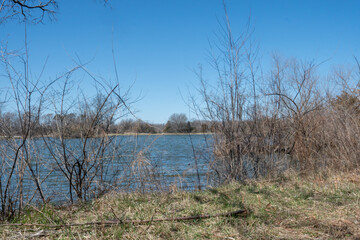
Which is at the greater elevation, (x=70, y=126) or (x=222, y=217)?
(x=70, y=126)

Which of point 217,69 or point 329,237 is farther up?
point 217,69

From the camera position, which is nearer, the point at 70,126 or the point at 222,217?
the point at 222,217

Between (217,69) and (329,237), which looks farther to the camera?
(217,69)

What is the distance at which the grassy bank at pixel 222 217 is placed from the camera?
2.84 metres

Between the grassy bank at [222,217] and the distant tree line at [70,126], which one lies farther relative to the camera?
the distant tree line at [70,126]

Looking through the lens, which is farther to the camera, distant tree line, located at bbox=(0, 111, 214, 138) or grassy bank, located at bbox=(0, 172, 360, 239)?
distant tree line, located at bbox=(0, 111, 214, 138)

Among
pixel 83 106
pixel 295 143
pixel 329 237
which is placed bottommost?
A: pixel 329 237

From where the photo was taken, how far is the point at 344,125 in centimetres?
710

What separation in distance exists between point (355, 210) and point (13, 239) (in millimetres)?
3515

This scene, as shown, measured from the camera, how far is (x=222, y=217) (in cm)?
326

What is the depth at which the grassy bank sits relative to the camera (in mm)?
2842

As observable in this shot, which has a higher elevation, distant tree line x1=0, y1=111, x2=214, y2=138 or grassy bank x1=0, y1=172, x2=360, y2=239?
distant tree line x1=0, y1=111, x2=214, y2=138

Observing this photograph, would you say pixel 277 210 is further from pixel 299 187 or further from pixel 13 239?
pixel 13 239

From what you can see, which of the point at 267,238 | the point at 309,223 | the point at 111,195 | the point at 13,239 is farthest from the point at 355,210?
the point at 13,239
